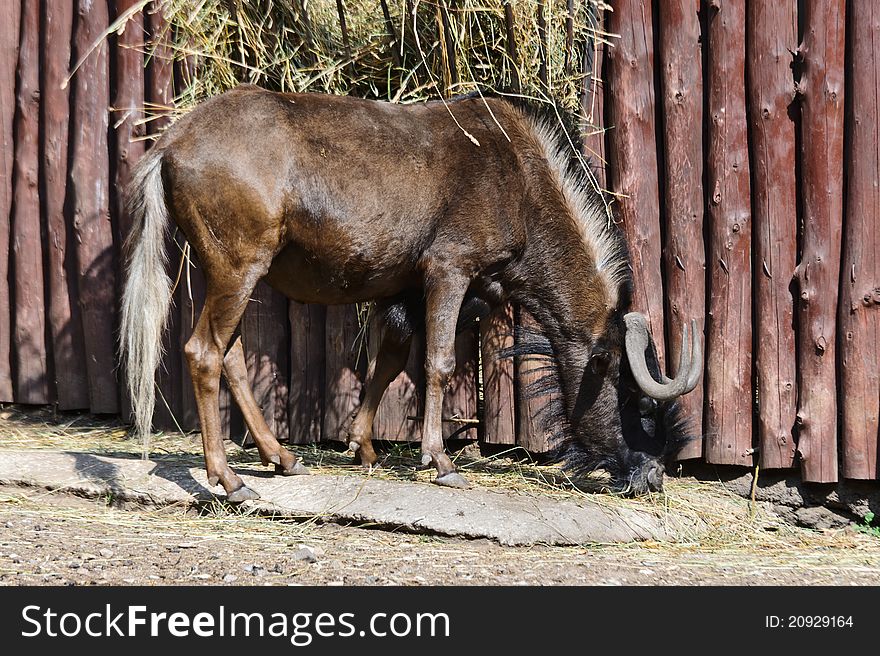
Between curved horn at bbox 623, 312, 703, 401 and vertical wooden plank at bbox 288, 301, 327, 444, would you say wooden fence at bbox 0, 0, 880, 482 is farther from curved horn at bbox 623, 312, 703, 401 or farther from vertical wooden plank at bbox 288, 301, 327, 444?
curved horn at bbox 623, 312, 703, 401

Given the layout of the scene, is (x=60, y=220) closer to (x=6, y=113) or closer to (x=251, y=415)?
(x=6, y=113)

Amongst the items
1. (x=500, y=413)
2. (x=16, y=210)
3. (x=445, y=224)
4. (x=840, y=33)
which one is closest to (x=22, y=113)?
(x=16, y=210)

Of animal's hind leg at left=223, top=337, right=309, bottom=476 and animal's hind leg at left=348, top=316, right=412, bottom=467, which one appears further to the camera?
animal's hind leg at left=348, top=316, right=412, bottom=467

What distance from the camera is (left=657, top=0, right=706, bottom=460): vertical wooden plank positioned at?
629 centimetres

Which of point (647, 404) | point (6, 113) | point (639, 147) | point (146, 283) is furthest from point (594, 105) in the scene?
point (6, 113)

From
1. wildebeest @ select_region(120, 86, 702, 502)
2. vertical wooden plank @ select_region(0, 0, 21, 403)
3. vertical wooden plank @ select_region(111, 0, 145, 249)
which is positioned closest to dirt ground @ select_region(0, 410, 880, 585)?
wildebeest @ select_region(120, 86, 702, 502)

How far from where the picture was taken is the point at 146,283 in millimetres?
5523

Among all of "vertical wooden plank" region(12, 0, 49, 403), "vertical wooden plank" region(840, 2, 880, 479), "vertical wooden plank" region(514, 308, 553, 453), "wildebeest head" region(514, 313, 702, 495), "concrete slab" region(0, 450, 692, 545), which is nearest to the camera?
"concrete slab" region(0, 450, 692, 545)

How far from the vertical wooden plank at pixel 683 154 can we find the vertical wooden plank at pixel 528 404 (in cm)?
91

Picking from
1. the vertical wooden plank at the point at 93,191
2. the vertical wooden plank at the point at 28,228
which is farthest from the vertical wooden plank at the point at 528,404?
the vertical wooden plank at the point at 28,228

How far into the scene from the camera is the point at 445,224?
5.97 m

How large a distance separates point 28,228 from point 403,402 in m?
3.32

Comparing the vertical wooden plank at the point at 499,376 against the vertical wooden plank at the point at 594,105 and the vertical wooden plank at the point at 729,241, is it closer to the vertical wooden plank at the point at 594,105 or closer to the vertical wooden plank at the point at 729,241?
the vertical wooden plank at the point at 594,105

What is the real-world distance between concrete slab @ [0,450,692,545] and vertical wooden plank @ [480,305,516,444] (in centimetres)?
103
